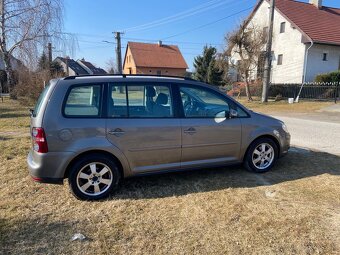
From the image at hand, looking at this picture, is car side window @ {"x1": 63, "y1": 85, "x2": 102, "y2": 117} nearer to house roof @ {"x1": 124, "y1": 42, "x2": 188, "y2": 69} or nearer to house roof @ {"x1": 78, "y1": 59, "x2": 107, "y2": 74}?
house roof @ {"x1": 124, "y1": 42, "x2": 188, "y2": 69}

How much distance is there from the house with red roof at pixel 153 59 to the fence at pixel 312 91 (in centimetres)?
2999

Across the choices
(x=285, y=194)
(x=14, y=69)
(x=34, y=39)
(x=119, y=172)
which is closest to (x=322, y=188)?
(x=285, y=194)

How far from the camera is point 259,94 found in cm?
2712

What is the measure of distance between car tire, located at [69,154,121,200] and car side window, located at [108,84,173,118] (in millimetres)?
669

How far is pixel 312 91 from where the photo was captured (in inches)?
874

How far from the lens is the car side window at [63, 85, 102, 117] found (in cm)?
412

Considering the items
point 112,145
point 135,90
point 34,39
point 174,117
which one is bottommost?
point 112,145

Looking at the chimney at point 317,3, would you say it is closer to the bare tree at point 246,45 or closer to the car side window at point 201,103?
the bare tree at point 246,45

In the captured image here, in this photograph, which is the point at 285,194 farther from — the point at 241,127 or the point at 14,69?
the point at 14,69

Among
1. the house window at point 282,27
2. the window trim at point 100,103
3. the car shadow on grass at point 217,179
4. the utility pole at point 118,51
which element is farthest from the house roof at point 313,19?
the window trim at point 100,103

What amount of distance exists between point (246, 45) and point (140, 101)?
69.4 feet

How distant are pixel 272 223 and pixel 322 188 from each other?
60.3 inches

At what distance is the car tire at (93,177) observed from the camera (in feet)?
13.6

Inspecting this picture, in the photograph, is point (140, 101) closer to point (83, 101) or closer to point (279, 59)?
point (83, 101)
